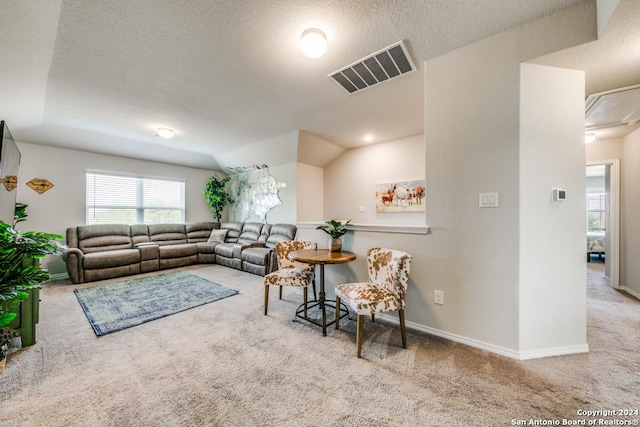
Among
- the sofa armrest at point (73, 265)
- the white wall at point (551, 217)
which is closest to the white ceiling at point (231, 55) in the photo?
the white wall at point (551, 217)

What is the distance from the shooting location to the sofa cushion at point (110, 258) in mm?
3880

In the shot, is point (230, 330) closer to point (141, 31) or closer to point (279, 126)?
point (141, 31)

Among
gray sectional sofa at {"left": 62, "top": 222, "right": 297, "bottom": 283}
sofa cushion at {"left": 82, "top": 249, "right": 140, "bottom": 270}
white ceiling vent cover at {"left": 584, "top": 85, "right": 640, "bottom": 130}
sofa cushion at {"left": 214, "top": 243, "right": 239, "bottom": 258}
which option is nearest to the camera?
white ceiling vent cover at {"left": 584, "top": 85, "right": 640, "bottom": 130}

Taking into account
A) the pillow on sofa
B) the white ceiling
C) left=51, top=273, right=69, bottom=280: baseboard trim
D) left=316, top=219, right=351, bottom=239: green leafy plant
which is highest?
the white ceiling

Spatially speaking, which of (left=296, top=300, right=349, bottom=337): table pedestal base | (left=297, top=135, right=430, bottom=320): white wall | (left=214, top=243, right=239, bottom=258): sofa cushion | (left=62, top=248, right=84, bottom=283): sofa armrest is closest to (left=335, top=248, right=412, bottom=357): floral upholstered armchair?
(left=296, top=300, right=349, bottom=337): table pedestal base

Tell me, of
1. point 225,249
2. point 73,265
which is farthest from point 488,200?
point 73,265

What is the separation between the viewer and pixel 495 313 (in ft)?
6.25

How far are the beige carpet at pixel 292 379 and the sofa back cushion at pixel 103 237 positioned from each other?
8.29 ft

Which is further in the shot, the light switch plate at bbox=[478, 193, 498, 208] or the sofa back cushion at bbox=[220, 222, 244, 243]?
the sofa back cushion at bbox=[220, 222, 244, 243]

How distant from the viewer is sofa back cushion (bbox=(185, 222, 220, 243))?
225 inches

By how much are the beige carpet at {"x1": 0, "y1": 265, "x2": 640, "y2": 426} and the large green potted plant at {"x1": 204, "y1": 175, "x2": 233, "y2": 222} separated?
414 centimetres

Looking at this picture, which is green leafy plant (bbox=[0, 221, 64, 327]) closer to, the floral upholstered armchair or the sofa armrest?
the floral upholstered armchair

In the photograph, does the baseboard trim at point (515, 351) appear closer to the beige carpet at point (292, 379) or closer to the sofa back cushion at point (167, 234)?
the beige carpet at point (292, 379)

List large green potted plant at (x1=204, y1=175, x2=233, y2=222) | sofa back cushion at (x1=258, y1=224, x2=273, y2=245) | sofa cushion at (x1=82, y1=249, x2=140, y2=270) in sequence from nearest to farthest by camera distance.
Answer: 1. sofa cushion at (x1=82, y1=249, x2=140, y2=270)
2. sofa back cushion at (x1=258, y1=224, x2=273, y2=245)
3. large green potted plant at (x1=204, y1=175, x2=233, y2=222)
